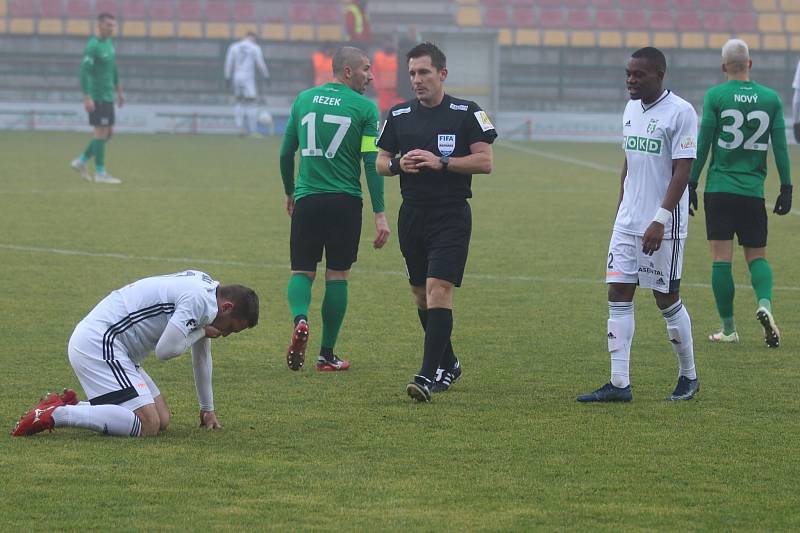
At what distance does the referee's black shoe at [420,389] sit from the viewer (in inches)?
267

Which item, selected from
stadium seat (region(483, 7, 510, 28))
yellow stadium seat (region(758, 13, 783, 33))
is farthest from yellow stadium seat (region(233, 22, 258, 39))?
yellow stadium seat (region(758, 13, 783, 33))

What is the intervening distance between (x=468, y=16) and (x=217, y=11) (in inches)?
287

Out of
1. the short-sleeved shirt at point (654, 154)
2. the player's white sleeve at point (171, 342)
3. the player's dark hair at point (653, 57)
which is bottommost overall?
the player's white sleeve at point (171, 342)

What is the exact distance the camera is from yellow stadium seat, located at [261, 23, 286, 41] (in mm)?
38969

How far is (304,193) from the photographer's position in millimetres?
7973

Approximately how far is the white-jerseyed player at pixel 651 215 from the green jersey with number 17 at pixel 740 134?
5.79ft

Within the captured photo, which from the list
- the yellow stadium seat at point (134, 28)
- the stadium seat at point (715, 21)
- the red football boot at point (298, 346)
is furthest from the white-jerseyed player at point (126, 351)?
the stadium seat at point (715, 21)

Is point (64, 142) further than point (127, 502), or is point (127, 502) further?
point (64, 142)

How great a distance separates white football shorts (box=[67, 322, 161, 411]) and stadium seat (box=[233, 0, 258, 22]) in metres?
34.7

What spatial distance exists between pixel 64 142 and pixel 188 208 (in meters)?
12.8

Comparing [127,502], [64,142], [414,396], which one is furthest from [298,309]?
[64,142]

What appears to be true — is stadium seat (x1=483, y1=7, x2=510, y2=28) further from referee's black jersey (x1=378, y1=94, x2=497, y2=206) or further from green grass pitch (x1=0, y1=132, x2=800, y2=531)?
referee's black jersey (x1=378, y1=94, x2=497, y2=206)

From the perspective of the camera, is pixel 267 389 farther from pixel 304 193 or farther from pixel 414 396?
pixel 304 193

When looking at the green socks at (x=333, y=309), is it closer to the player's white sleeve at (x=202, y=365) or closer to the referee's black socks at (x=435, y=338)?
the referee's black socks at (x=435, y=338)
